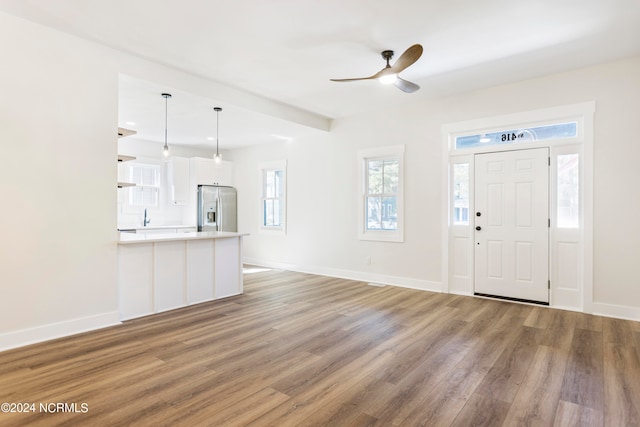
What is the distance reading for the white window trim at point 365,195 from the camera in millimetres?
5598

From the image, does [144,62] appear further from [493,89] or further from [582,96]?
[582,96]

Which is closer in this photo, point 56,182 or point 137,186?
point 56,182

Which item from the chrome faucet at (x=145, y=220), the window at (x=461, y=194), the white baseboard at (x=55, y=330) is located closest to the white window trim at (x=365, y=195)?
the window at (x=461, y=194)

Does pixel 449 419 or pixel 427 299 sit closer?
pixel 449 419

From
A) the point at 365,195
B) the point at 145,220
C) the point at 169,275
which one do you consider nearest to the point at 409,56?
the point at 365,195

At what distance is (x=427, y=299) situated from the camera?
477 centimetres

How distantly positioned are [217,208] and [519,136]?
6.07 metres

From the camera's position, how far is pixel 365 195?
609cm

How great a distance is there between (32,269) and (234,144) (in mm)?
5081

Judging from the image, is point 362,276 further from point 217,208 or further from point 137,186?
point 137,186

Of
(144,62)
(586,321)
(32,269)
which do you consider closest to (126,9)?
(144,62)

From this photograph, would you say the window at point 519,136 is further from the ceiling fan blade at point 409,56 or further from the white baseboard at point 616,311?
the ceiling fan blade at point 409,56

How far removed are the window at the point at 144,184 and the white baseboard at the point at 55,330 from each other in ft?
13.4

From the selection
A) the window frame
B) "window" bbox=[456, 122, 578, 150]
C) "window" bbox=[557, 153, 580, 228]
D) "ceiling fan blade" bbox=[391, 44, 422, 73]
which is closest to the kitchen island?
the window frame
